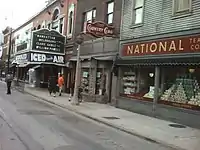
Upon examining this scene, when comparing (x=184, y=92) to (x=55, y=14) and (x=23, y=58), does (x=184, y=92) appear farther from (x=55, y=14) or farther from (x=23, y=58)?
(x=55, y=14)

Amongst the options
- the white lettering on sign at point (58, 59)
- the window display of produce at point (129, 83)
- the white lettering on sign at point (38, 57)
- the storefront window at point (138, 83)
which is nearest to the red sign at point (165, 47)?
the storefront window at point (138, 83)

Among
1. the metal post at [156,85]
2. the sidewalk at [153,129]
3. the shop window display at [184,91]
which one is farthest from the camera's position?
the metal post at [156,85]

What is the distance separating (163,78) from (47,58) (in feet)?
56.4

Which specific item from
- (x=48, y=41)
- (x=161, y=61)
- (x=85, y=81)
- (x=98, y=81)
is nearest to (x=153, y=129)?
(x=161, y=61)

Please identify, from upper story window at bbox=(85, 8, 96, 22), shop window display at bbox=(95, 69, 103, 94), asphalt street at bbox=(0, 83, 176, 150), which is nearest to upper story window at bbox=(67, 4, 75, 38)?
upper story window at bbox=(85, 8, 96, 22)

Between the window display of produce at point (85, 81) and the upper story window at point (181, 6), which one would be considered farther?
the window display of produce at point (85, 81)

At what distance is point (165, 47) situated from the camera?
16719 millimetres

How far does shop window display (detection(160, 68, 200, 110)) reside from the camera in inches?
600

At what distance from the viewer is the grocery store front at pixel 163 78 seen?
15164mm

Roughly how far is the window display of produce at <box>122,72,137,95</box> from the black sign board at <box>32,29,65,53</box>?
13.1 m

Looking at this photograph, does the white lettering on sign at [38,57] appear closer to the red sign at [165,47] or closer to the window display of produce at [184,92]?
the red sign at [165,47]

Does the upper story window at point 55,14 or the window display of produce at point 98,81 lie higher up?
the upper story window at point 55,14

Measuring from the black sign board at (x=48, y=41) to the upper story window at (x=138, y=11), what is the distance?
44.7 feet

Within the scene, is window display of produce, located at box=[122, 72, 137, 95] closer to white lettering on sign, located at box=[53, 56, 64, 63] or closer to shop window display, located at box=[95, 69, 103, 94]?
shop window display, located at box=[95, 69, 103, 94]
